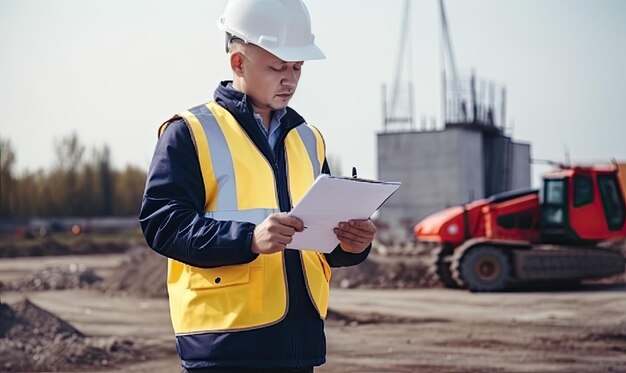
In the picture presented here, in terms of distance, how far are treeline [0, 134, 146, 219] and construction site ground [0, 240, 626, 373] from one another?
2551 cm

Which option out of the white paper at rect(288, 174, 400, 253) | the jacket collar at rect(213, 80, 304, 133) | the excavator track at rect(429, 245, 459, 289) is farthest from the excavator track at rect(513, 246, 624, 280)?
the white paper at rect(288, 174, 400, 253)

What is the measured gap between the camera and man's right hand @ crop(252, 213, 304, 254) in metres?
2.51

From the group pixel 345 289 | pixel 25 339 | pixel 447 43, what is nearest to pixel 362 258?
pixel 25 339

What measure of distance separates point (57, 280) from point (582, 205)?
989cm

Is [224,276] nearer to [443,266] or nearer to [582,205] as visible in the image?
[582,205]

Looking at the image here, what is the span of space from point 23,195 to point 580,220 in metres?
30.7

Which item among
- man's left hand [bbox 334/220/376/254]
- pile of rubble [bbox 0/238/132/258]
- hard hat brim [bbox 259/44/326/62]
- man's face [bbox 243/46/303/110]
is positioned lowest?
pile of rubble [bbox 0/238/132/258]

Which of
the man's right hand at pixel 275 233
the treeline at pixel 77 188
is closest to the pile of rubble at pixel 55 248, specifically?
the treeline at pixel 77 188

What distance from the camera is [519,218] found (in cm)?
1664

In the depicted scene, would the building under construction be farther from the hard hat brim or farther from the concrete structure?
the hard hat brim

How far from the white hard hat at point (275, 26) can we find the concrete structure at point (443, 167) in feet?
86.9

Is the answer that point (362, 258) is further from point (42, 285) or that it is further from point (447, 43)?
point (447, 43)

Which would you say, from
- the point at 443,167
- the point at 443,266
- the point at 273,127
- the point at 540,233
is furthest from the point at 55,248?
the point at 273,127

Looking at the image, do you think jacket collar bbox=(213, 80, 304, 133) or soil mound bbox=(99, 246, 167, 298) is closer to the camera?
jacket collar bbox=(213, 80, 304, 133)
